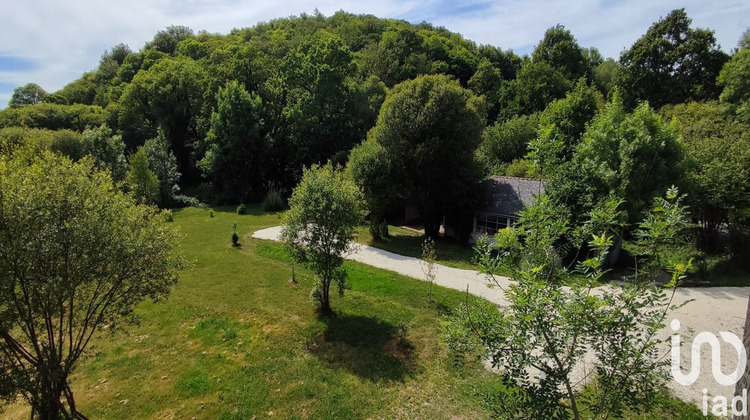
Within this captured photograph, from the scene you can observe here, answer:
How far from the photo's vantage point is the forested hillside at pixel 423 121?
59.2 feet

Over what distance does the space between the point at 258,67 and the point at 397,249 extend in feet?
102

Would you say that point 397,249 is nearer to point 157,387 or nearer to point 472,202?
point 472,202

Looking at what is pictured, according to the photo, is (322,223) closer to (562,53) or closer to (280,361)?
(280,361)

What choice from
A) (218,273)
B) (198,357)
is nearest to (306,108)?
(218,273)

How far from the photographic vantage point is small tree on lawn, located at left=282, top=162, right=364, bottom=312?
1252cm

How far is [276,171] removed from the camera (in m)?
39.6

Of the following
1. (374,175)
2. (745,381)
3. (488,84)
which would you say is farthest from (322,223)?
(488,84)

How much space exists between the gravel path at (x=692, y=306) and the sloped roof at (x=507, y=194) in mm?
6125

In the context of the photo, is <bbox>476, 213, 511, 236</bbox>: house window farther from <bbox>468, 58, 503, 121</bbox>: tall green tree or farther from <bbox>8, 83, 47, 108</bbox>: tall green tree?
<bbox>8, 83, 47, 108</bbox>: tall green tree

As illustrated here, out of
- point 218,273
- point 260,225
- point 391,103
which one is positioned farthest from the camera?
point 260,225

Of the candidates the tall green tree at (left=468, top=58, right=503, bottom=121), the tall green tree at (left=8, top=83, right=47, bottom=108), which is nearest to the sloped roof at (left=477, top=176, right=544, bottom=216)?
the tall green tree at (left=468, top=58, right=503, bottom=121)

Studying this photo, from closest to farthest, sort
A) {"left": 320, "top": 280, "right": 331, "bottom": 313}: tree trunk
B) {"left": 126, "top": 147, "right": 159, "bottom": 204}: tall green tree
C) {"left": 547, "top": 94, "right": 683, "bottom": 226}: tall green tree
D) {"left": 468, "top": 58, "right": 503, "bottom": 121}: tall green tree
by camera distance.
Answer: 1. {"left": 320, "top": 280, "right": 331, "bottom": 313}: tree trunk
2. {"left": 547, "top": 94, "right": 683, "bottom": 226}: tall green tree
3. {"left": 126, "top": 147, "right": 159, "bottom": 204}: tall green tree
4. {"left": 468, "top": 58, "right": 503, "bottom": 121}: tall green tree

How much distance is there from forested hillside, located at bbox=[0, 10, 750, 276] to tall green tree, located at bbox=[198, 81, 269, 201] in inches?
5.5

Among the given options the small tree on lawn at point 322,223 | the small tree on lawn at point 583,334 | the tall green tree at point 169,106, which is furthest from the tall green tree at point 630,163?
the tall green tree at point 169,106
